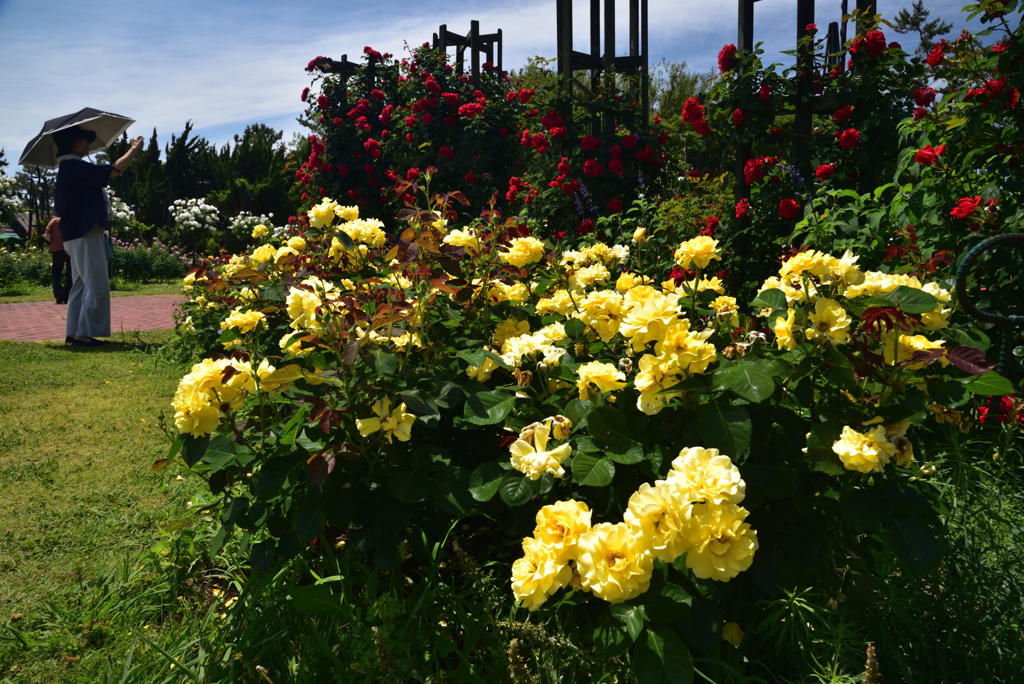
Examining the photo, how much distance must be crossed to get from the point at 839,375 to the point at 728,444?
309 millimetres

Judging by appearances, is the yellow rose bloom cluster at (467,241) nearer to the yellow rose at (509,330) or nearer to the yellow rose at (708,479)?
the yellow rose at (509,330)

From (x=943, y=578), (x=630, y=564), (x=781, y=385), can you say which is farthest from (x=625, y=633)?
(x=943, y=578)

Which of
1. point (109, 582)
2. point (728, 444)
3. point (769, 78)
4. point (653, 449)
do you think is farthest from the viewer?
point (769, 78)

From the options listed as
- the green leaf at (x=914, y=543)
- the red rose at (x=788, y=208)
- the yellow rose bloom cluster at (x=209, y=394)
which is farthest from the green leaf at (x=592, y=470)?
the red rose at (x=788, y=208)

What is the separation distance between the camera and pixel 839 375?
4.19 ft

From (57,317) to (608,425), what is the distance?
9299mm

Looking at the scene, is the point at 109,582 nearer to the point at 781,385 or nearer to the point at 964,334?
the point at 781,385

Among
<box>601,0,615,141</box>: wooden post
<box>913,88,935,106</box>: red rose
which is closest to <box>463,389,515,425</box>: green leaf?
<box>913,88,935,106</box>: red rose

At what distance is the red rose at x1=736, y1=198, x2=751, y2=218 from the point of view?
3.71 meters

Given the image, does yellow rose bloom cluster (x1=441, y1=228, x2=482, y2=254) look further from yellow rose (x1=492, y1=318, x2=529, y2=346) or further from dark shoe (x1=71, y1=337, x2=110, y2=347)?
dark shoe (x1=71, y1=337, x2=110, y2=347)

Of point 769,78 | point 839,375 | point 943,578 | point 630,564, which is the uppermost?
point 769,78

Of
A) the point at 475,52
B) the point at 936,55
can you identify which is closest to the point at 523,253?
the point at 936,55

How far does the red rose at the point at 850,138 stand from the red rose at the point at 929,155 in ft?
2.80

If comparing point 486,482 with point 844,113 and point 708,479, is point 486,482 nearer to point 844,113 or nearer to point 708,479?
point 708,479
